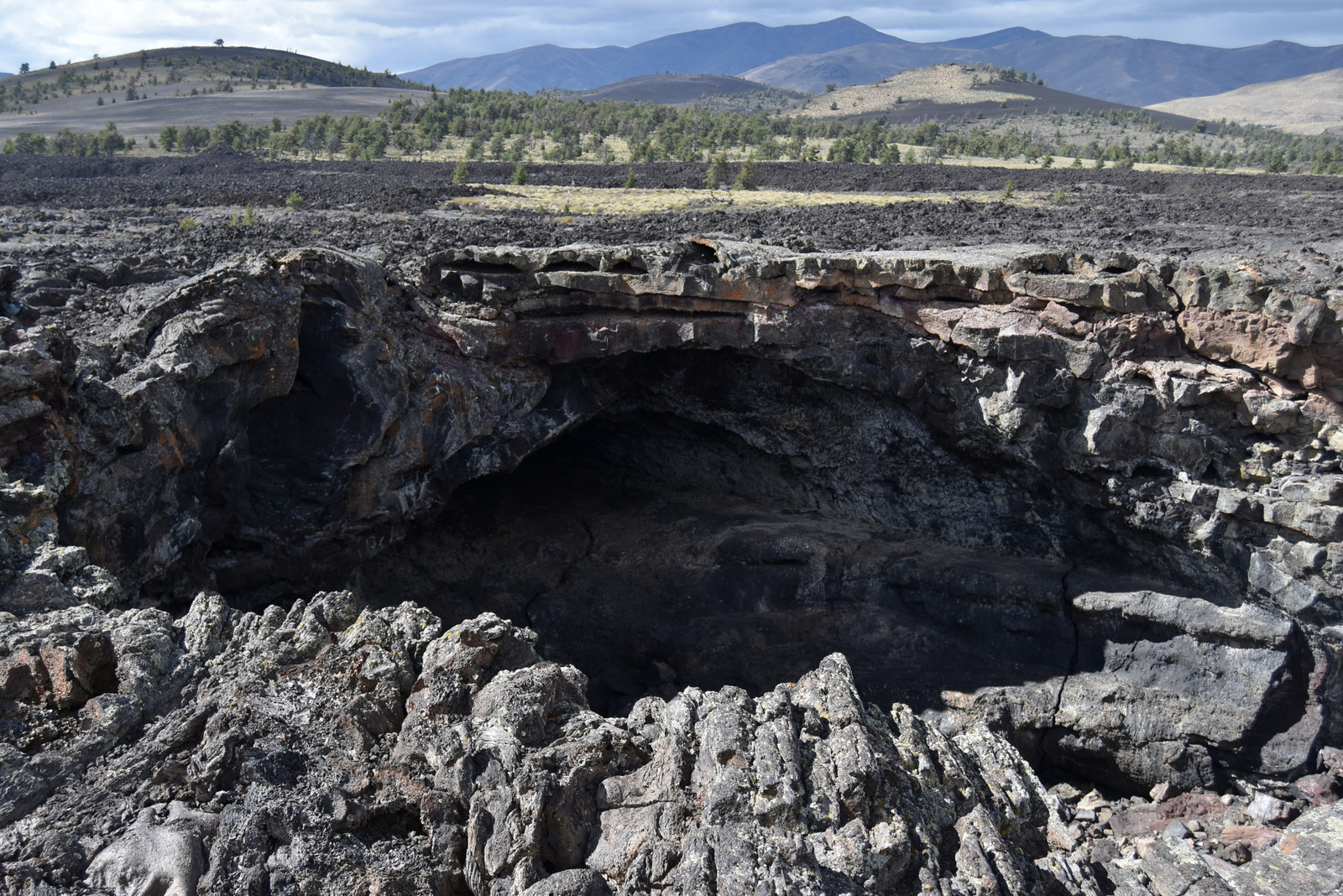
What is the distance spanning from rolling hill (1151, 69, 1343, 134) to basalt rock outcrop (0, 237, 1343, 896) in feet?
491

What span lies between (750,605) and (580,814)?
6596 millimetres

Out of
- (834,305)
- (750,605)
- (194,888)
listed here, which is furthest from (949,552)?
(194,888)

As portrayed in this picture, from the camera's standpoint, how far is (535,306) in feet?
37.0

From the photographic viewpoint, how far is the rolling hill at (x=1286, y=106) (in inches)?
5650

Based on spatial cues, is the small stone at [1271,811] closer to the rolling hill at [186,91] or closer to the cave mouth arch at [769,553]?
the cave mouth arch at [769,553]

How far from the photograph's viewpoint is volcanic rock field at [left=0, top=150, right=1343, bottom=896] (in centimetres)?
508

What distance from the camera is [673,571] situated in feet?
39.9

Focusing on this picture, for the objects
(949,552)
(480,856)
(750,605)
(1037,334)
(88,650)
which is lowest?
(750,605)

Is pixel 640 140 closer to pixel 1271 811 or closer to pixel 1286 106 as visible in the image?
pixel 1271 811

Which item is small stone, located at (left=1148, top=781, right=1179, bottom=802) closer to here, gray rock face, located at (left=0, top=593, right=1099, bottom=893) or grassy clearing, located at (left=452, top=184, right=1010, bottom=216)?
gray rock face, located at (left=0, top=593, right=1099, bottom=893)

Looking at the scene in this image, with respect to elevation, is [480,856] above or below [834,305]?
below

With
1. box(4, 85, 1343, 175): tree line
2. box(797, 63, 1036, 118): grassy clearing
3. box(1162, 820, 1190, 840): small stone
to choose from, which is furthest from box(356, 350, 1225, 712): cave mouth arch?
box(797, 63, 1036, 118): grassy clearing

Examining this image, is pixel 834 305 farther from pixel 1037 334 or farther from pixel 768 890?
pixel 768 890

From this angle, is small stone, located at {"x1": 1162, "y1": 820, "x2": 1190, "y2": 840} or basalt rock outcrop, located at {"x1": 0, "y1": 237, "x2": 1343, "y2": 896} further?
small stone, located at {"x1": 1162, "y1": 820, "x2": 1190, "y2": 840}
